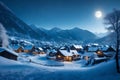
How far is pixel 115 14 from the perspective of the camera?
3325cm

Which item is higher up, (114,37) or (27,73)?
(114,37)

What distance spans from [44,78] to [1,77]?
28.6ft

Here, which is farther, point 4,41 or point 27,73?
point 4,41

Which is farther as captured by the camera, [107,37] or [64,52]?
[64,52]

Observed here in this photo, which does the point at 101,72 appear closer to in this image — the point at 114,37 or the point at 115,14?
the point at 114,37

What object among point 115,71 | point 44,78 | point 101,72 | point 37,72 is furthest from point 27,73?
point 115,71

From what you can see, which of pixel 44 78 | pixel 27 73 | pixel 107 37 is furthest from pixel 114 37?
pixel 27 73

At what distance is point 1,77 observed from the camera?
106 feet

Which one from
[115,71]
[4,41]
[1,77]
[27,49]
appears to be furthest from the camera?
[27,49]

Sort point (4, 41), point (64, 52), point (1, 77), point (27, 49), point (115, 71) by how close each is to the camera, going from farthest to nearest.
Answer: point (27, 49) < point (4, 41) < point (64, 52) < point (115, 71) < point (1, 77)

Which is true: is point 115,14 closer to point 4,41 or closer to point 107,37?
point 107,37

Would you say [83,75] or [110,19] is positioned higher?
[110,19]

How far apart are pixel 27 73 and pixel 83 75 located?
12457mm

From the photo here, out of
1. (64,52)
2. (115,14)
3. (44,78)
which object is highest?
(115,14)
